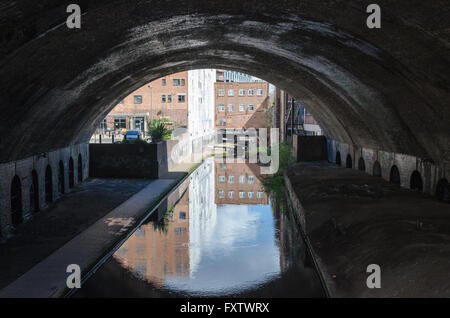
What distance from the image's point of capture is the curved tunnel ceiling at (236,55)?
32.5 ft

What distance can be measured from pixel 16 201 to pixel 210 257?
714 centimetres

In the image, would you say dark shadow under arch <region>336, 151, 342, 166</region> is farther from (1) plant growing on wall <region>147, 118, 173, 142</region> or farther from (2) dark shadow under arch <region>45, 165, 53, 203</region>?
(2) dark shadow under arch <region>45, 165, 53, 203</region>

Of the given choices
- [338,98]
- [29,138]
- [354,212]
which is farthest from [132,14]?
[338,98]

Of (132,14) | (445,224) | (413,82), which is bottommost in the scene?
(445,224)

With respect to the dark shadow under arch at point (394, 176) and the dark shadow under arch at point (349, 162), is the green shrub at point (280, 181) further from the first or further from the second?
the dark shadow under arch at point (394, 176)

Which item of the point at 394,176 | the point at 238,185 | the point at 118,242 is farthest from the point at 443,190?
the point at 238,185

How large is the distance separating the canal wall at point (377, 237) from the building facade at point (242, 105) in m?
60.5

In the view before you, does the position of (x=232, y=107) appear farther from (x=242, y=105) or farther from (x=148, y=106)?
(x=148, y=106)

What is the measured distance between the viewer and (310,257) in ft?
43.1

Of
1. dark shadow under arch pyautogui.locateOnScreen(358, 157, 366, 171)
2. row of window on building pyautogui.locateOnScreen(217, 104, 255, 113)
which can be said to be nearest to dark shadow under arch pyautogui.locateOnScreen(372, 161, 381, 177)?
dark shadow under arch pyautogui.locateOnScreen(358, 157, 366, 171)

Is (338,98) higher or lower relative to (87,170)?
higher

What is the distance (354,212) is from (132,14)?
8.94 meters

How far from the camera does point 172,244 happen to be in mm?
14766
